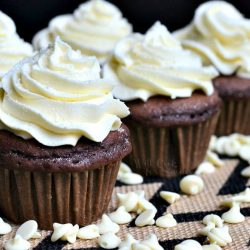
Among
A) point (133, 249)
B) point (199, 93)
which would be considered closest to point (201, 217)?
point (133, 249)

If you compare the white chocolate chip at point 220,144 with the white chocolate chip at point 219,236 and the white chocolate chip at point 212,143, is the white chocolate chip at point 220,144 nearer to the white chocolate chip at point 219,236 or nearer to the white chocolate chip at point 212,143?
the white chocolate chip at point 212,143

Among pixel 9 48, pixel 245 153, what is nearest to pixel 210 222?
pixel 245 153

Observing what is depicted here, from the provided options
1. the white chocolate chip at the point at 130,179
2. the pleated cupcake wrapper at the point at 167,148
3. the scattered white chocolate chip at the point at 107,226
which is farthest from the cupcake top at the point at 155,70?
the scattered white chocolate chip at the point at 107,226

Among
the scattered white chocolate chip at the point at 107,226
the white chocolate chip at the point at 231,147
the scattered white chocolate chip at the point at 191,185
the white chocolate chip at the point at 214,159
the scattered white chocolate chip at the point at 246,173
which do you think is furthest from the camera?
the white chocolate chip at the point at 231,147

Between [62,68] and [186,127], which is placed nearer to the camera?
[62,68]

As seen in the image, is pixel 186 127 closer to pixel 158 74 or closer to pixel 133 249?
pixel 158 74
